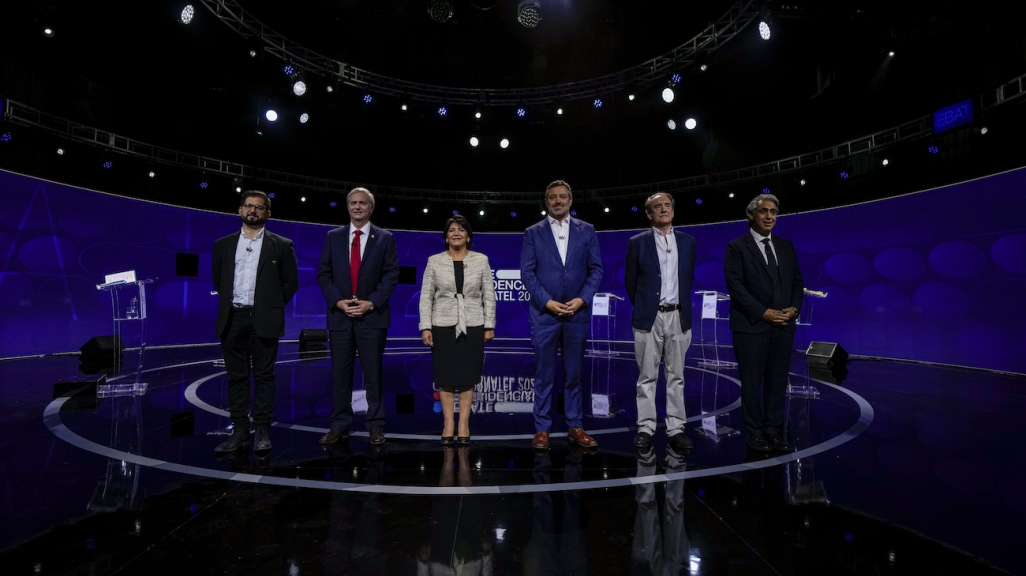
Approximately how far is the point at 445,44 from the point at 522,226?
493 centimetres

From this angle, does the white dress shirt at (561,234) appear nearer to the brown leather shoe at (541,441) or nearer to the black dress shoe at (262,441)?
the brown leather shoe at (541,441)

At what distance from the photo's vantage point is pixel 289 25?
787cm

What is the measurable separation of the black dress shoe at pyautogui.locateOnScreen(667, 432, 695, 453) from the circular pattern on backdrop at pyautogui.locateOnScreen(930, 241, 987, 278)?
709cm

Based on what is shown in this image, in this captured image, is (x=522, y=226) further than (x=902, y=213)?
Yes

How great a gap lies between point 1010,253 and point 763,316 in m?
6.45

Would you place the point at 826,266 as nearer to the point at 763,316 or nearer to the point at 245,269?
the point at 763,316

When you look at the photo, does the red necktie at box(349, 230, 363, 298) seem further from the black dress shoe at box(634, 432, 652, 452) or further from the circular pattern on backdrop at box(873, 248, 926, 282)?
the circular pattern on backdrop at box(873, 248, 926, 282)

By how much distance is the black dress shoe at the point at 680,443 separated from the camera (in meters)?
3.02

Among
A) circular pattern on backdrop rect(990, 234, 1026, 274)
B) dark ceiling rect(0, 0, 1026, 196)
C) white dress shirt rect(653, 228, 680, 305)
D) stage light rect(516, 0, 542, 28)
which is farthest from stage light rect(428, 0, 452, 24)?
circular pattern on backdrop rect(990, 234, 1026, 274)

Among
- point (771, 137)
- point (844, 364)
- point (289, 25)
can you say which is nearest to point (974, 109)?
point (771, 137)

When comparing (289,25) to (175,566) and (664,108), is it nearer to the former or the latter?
(664,108)

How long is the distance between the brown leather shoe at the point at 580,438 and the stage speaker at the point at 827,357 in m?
5.08

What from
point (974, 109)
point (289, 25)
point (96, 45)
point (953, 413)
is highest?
point (289, 25)

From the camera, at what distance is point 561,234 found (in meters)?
3.22
